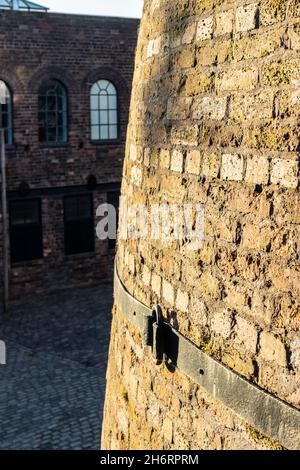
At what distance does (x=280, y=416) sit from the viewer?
2.54 metres

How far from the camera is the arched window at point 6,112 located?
1608 centimetres

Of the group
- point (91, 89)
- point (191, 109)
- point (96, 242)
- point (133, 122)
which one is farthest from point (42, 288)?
point (191, 109)

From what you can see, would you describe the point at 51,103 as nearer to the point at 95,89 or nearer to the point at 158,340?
the point at 95,89

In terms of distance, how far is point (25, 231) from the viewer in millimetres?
16859

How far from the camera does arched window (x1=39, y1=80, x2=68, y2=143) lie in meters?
16.8


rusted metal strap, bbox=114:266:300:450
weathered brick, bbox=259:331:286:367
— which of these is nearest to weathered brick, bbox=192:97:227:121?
weathered brick, bbox=259:331:286:367

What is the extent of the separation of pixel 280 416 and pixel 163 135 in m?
1.71

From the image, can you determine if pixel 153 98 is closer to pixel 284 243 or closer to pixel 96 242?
pixel 284 243

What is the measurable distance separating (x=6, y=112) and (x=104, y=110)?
9.59ft

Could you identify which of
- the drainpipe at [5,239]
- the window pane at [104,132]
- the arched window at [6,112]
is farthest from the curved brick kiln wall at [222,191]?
the window pane at [104,132]

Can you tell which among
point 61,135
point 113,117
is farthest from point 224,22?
point 113,117

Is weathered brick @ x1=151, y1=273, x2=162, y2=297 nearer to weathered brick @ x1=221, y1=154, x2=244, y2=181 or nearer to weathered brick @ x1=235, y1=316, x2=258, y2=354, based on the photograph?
weathered brick @ x1=235, y1=316, x2=258, y2=354

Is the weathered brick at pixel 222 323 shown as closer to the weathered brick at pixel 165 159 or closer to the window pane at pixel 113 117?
the weathered brick at pixel 165 159

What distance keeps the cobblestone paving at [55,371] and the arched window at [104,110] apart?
14.8ft
